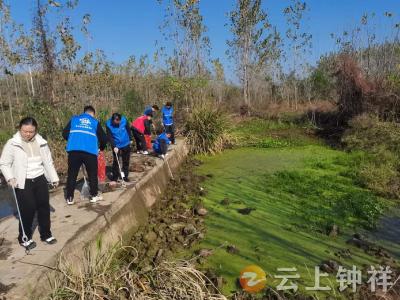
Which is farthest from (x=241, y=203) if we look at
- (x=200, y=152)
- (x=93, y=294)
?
(x=200, y=152)

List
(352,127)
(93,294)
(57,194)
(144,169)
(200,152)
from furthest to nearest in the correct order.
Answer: (352,127) < (200,152) < (144,169) < (57,194) < (93,294)

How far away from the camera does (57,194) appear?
690cm

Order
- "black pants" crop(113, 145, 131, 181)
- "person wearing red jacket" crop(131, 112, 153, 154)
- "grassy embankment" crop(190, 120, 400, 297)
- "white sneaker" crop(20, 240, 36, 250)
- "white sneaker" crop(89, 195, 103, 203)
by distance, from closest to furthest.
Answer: "white sneaker" crop(20, 240, 36, 250) → "grassy embankment" crop(190, 120, 400, 297) → "white sneaker" crop(89, 195, 103, 203) → "black pants" crop(113, 145, 131, 181) → "person wearing red jacket" crop(131, 112, 153, 154)

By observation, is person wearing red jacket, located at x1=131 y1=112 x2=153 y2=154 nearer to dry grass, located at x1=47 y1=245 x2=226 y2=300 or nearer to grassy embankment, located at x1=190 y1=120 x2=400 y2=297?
grassy embankment, located at x1=190 y1=120 x2=400 y2=297

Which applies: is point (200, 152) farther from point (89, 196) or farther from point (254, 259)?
point (254, 259)

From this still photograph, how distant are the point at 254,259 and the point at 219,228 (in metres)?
1.30

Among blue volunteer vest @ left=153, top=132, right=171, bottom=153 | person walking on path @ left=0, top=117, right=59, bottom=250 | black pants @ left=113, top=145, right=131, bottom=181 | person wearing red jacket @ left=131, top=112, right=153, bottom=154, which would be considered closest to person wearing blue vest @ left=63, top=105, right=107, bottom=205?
person walking on path @ left=0, top=117, right=59, bottom=250

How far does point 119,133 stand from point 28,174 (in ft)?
10.2

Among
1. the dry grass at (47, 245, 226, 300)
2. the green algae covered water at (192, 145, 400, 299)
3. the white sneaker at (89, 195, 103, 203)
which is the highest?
the white sneaker at (89, 195, 103, 203)

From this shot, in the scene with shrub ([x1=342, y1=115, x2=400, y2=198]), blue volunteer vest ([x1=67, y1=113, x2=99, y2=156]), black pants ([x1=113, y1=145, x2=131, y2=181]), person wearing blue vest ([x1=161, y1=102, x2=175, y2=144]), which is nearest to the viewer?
blue volunteer vest ([x1=67, y1=113, x2=99, y2=156])

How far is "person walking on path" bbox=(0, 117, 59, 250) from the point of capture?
4.29 meters

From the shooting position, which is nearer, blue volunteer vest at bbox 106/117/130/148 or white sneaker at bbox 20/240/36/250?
white sneaker at bbox 20/240/36/250

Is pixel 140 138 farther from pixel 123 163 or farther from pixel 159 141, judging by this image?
pixel 123 163

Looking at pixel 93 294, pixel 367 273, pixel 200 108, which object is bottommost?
pixel 367 273
